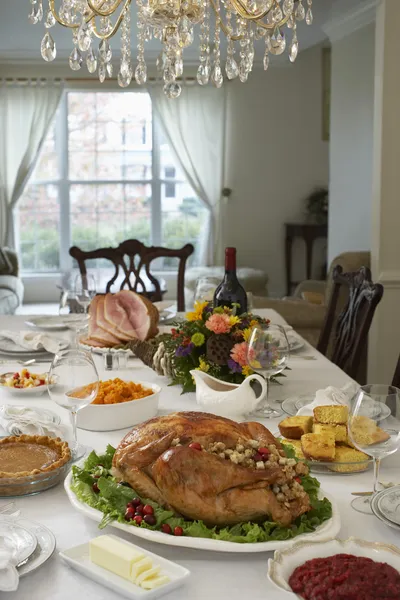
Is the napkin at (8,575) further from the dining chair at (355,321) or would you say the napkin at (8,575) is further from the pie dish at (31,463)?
the dining chair at (355,321)

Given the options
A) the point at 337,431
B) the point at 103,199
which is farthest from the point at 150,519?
the point at 103,199

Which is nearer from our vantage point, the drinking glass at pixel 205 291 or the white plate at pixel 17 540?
the white plate at pixel 17 540

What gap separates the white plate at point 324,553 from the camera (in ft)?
3.32

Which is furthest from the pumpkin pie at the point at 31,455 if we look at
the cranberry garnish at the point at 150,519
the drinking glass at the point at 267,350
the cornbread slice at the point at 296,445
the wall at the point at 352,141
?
the wall at the point at 352,141

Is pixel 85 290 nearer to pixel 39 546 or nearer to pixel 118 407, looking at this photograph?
pixel 118 407

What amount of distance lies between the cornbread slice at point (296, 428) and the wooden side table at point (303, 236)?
22.1 feet

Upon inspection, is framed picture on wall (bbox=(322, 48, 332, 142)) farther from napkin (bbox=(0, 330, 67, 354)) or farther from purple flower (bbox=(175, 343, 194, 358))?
purple flower (bbox=(175, 343, 194, 358))

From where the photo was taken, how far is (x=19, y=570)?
106 cm

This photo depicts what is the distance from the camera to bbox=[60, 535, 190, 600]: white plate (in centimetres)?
100

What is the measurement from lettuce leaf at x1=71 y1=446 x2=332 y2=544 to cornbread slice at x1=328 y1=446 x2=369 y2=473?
0.18 meters

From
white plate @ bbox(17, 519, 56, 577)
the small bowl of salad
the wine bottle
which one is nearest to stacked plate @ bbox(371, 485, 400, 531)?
white plate @ bbox(17, 519, 56, 577)

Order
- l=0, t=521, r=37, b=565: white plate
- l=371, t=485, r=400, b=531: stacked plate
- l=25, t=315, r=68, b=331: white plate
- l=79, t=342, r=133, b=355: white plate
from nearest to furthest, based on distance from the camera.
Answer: l=0, t=521, r=37, b=565: white plate, l=371, t=485, r=400, b=531: stacked plate, l=79, t=342, r=133, b=355: white plate, l=25, t=315, r=68, b=331: white plate

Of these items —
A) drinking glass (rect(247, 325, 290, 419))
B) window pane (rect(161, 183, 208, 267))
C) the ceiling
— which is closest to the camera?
drinking glass (rect(247, 325, 290, 419))

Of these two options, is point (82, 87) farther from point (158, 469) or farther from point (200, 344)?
point (158, 469)
